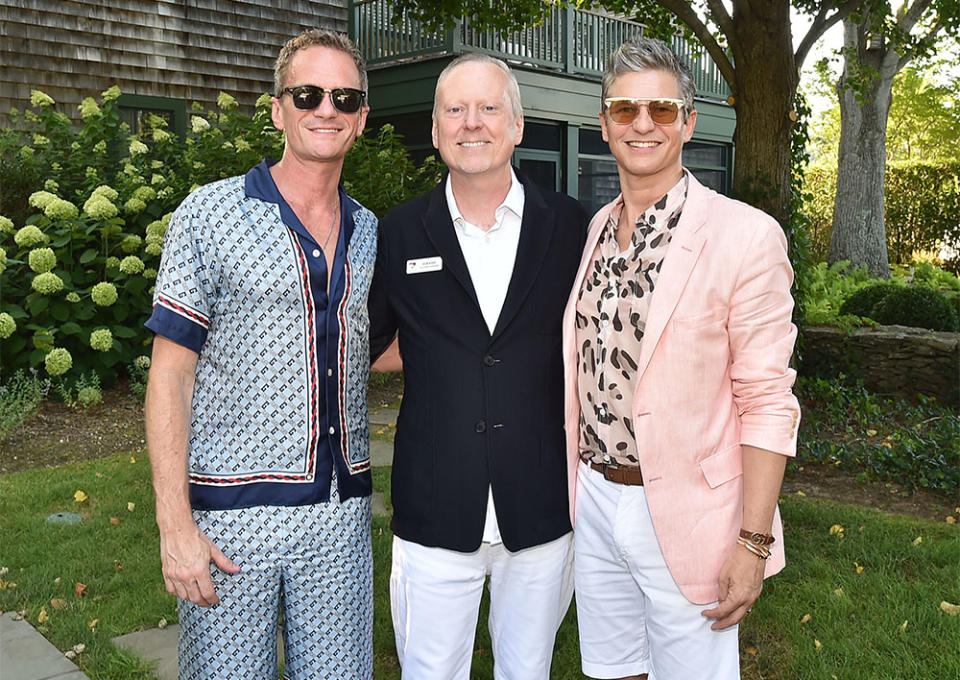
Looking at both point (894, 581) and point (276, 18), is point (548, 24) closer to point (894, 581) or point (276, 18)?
point (276, 18)

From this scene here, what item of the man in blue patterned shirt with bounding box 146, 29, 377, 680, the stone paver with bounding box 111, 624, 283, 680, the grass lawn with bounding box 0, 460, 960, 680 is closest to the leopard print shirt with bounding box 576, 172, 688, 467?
the man in blue patterned shirt with bounding box 146, 29, 377, 680

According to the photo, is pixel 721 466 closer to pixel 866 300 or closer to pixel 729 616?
pixel 729 616

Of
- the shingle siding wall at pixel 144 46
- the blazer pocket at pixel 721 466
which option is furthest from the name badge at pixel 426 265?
the shingle siding wall at pixel 144 46

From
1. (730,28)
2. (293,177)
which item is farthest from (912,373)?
(293,177)

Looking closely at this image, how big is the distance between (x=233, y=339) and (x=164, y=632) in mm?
2222

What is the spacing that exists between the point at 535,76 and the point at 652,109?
1186 cm

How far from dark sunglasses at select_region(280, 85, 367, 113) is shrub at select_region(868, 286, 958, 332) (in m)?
9.53

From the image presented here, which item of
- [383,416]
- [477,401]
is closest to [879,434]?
[383,416]

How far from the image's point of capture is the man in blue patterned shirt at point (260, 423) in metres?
2.25

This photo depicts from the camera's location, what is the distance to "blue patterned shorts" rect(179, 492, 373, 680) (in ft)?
7.60

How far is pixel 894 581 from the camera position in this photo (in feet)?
14.3

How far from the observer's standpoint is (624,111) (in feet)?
8.06

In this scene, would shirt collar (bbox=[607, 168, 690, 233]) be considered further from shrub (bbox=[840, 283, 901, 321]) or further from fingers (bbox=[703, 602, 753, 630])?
shrub (bbox=[840, 283, 901, 321])

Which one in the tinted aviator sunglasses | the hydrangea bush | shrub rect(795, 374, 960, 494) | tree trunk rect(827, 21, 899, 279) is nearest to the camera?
the tinted aviator sunglasses
